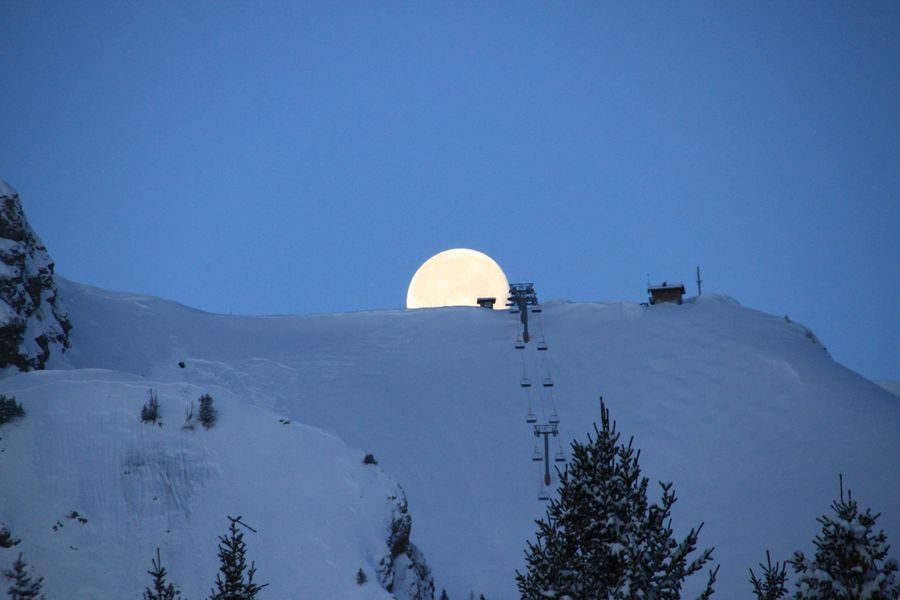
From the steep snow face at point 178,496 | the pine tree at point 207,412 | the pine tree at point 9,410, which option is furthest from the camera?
the pine tree at point 207,412

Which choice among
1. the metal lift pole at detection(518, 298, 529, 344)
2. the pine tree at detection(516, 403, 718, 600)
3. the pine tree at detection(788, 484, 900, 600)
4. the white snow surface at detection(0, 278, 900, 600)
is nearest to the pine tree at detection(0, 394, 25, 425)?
the white snow surface at detection(0, 278, 900, 600)

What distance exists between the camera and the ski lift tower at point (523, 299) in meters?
59.5

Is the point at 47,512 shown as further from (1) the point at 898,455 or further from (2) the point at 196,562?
(1) the point at 898,455

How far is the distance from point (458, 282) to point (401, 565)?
42.8 m

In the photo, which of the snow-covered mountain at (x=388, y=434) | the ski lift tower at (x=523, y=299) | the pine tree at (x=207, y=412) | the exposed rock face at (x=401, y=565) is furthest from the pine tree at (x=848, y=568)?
the ski lift tower at (x=523, y=299)

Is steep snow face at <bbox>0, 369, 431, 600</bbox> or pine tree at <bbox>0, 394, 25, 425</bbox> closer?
steep snow face at <bbox>0, 369, 431, 600</bbox>

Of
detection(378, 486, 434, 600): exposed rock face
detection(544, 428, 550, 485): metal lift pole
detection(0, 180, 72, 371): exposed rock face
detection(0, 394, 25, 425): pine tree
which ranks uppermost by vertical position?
detection(0, 180, 72, 371): exposed rock face

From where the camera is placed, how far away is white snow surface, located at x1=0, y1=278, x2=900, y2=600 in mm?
28484

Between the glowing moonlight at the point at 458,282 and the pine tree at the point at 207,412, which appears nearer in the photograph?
the pine tree at the point at 207,412

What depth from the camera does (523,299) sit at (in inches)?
2359

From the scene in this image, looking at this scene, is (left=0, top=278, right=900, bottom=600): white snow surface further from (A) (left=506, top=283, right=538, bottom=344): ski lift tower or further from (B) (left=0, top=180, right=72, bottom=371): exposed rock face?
(B) (left=0, top=180, right=72, bottom=371): exposed rock face

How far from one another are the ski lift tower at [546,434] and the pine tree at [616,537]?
3248 cm

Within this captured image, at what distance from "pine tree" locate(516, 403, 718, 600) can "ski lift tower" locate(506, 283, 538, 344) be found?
4548cm

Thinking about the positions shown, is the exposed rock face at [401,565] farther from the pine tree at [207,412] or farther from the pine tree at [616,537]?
the pine tree at [616,537]
